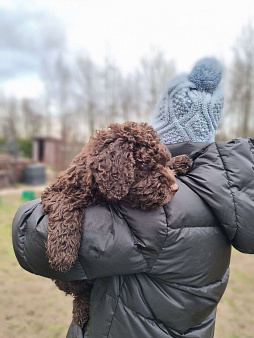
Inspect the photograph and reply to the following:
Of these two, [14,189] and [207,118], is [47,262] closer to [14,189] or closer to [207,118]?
[207,118]

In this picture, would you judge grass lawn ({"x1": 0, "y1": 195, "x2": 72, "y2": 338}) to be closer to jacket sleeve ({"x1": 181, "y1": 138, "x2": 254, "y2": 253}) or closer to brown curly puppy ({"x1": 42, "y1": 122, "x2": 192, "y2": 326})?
brown curly puppy ({"x1": 42, "y1": 122, "x2": 192, "y2": 326})

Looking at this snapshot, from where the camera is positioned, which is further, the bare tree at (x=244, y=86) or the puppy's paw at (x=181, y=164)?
the bare tree at (x=244, y=86)

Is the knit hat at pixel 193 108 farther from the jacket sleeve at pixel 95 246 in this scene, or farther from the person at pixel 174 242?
the jacket sleeve at pixel 95 246

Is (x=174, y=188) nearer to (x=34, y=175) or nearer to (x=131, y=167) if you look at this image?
(x=131, y=167)

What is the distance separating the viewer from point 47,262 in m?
1.23

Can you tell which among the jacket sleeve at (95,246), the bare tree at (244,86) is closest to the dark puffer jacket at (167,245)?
the jacket sleeve at (95,246)

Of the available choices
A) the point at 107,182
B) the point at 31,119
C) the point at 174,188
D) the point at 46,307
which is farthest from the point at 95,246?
the point at 31,119

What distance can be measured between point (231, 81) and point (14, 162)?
1139 cm

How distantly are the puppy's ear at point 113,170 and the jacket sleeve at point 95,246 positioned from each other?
0.33 ft

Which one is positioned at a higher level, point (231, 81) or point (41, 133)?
point (231, 81)

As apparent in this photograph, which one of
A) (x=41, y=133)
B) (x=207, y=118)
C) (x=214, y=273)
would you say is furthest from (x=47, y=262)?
(x=41, y=133)

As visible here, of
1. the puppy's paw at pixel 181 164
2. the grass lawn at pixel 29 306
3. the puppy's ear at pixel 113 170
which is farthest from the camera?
the grass lawn at pixel 29 306

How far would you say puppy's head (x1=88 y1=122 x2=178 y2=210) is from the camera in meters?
1.16

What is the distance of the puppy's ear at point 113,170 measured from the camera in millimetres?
1141
